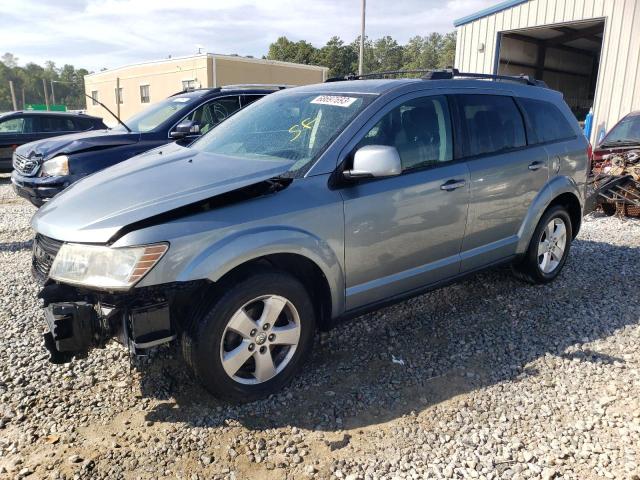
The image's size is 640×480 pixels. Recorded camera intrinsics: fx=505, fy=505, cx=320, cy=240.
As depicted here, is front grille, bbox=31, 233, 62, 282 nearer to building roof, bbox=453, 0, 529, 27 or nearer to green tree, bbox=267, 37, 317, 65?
building roof, bbox=453, 0, 529, 27

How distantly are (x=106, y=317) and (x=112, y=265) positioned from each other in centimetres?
26

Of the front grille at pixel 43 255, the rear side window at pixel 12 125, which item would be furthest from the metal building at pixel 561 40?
the front grille at pixel 43 255

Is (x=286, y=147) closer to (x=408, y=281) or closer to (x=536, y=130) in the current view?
(x=408, y=281)

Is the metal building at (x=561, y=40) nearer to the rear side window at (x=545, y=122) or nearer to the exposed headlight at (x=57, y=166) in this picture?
the rear side window at (x=545, y=122)

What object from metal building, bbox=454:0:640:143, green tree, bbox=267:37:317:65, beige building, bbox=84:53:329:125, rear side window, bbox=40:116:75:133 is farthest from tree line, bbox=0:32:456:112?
rear side window, bbox=40:116:75:133

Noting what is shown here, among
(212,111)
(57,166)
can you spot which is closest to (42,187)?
(57,166)

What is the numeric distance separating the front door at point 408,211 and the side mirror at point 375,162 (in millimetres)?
163

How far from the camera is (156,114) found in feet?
23.3

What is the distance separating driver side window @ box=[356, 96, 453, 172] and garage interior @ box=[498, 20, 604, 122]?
537 inches

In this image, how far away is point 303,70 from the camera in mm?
32188

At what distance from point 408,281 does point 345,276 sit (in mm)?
605

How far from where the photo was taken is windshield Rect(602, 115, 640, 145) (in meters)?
8.40

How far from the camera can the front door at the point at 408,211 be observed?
10.5ft

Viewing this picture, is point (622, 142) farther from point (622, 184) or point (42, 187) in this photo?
point (42, 187)
